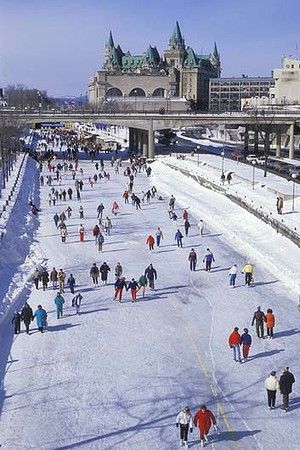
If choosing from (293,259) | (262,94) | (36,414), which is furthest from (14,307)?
(262,94)

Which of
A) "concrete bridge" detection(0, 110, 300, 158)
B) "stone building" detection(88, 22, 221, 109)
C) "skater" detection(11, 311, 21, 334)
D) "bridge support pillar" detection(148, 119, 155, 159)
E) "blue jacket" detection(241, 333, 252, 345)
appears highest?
"stone building" detection(88, 22, 221, 109)

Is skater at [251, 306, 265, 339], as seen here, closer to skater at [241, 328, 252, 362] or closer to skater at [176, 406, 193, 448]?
skater at [241, 328, 252, 362]

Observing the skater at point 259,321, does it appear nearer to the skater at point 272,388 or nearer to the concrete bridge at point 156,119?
the skater at point 272,388

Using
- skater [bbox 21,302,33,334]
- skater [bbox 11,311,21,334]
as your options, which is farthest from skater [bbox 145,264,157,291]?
skater [bbox 11,311,21,334]

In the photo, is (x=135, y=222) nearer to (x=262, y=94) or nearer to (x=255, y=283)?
(x=255, y=283)

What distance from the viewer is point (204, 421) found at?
35.4 ft

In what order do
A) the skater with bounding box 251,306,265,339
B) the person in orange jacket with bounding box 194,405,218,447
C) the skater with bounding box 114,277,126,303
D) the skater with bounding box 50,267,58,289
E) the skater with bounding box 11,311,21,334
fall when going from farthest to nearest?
the skater with bounding box 50,267,58,289, the skater with bounding box 114,277,126,303, the skater with bounding box 11,311,21,334, the skater with bounding box 251,306,265,339, the person in orange jacket with bounding box 194,405,218,447

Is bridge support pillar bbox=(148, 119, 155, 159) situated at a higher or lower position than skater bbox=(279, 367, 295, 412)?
higher

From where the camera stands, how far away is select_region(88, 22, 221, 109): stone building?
151 m

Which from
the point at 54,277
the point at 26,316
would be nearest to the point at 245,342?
the point at 26,316

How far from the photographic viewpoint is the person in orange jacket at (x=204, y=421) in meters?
10.8

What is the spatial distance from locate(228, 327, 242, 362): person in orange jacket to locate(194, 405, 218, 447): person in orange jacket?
343 cm

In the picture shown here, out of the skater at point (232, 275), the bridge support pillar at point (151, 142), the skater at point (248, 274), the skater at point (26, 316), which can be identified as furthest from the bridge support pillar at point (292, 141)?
the skater at point (26, 316)

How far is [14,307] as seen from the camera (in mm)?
17922
